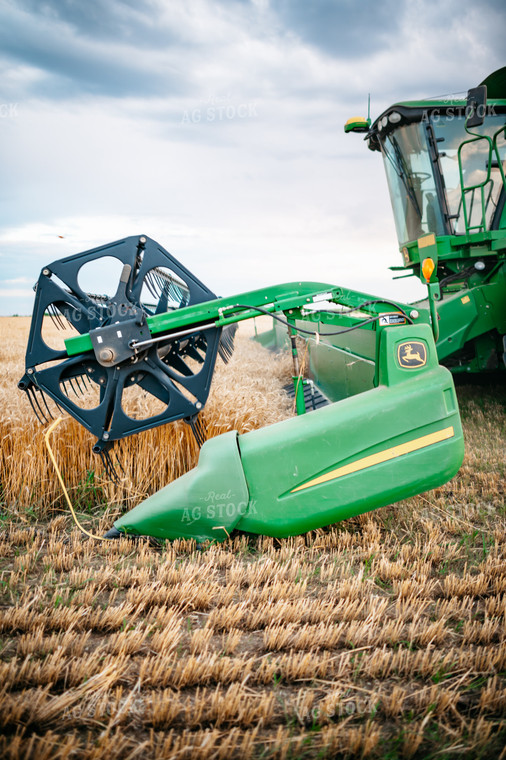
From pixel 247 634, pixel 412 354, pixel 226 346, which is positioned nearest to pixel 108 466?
pixel 247 634

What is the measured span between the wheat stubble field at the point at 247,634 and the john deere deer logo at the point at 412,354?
0.87 meters

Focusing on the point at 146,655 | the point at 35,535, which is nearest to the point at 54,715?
the point at 146,655

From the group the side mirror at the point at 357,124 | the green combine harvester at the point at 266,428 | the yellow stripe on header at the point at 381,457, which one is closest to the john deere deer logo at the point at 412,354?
the green combine harvester at the point at 266,428

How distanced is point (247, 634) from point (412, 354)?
153cm

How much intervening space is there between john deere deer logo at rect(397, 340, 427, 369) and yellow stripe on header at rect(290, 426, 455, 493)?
36cm

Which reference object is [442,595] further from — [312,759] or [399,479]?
[312,759]

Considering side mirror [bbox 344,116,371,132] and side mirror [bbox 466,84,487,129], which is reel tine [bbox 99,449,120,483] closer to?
side mirror [bbox 466,84,487,129]

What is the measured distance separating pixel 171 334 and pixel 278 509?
1136 mm

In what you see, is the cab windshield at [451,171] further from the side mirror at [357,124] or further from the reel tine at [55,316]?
the reel tine at [55,316]

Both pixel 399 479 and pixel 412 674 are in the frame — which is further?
pixel 399 479

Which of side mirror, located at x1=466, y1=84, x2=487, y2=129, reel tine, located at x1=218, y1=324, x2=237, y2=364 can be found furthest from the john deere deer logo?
side mirror, located at x1=466, y1=84, x2=487, y2=129

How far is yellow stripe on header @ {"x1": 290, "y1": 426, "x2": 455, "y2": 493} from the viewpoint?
2.32 m

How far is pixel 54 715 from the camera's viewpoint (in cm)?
136

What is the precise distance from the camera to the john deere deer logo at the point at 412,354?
2506mm
